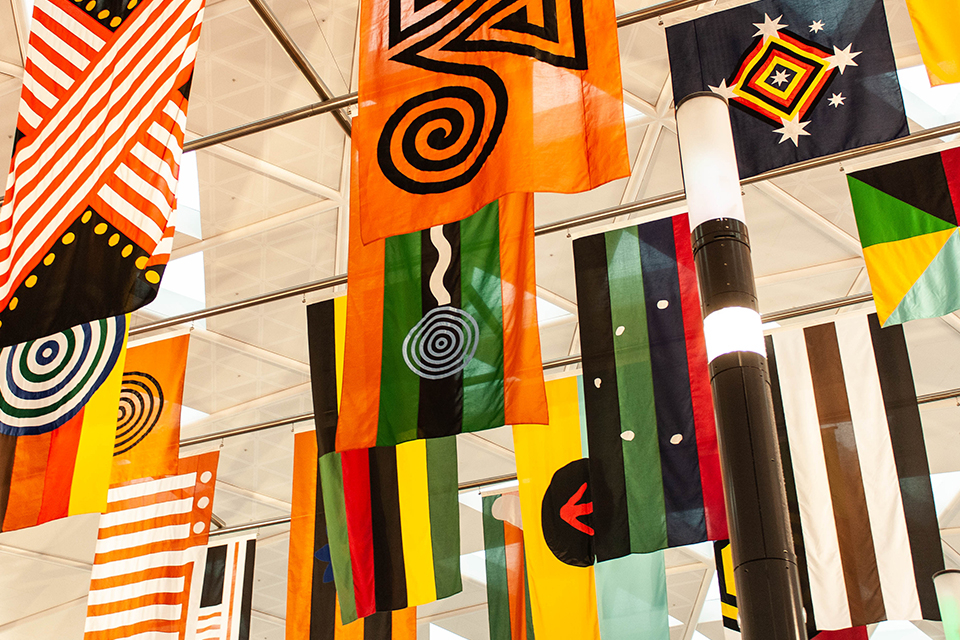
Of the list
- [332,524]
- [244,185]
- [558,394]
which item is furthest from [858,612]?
[244,185]

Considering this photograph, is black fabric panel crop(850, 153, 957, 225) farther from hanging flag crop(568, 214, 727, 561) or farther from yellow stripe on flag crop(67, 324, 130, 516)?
yellow stripe on flag crop(67, 324, 130, 516)

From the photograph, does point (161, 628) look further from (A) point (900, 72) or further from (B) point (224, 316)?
(A) point (900, 72)

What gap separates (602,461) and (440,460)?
86.6 inches

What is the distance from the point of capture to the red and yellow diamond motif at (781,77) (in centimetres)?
905

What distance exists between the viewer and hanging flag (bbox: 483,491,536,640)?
1256 centimetres

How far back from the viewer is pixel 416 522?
10.8 metres

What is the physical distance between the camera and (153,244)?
7.37 m

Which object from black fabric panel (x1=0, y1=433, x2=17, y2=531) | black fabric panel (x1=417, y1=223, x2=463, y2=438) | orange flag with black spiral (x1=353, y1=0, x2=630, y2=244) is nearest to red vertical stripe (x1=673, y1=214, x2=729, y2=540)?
black fabric panel (x1=417, y1=223, x2=463, y2=438)

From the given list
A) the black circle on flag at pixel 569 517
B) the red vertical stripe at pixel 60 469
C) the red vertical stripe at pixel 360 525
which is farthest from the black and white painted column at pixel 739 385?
the red vertical stripe at pixel 60 469

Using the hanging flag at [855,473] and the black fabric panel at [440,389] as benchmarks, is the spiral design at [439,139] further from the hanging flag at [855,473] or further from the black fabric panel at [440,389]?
the hanging flag at [855,473]

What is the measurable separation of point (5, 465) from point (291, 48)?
629 centimetres

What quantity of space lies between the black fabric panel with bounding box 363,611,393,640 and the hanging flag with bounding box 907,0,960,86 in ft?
27.6

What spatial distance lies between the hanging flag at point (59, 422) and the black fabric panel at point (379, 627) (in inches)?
147

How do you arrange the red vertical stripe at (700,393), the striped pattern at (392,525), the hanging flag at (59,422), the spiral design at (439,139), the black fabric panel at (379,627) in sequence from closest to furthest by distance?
the spiral design at (439,139), the hanging flag at (59,422), the red vertical stripe at (700,393), the striped pattern at (392,525), the black fabric panel at (379,627)
